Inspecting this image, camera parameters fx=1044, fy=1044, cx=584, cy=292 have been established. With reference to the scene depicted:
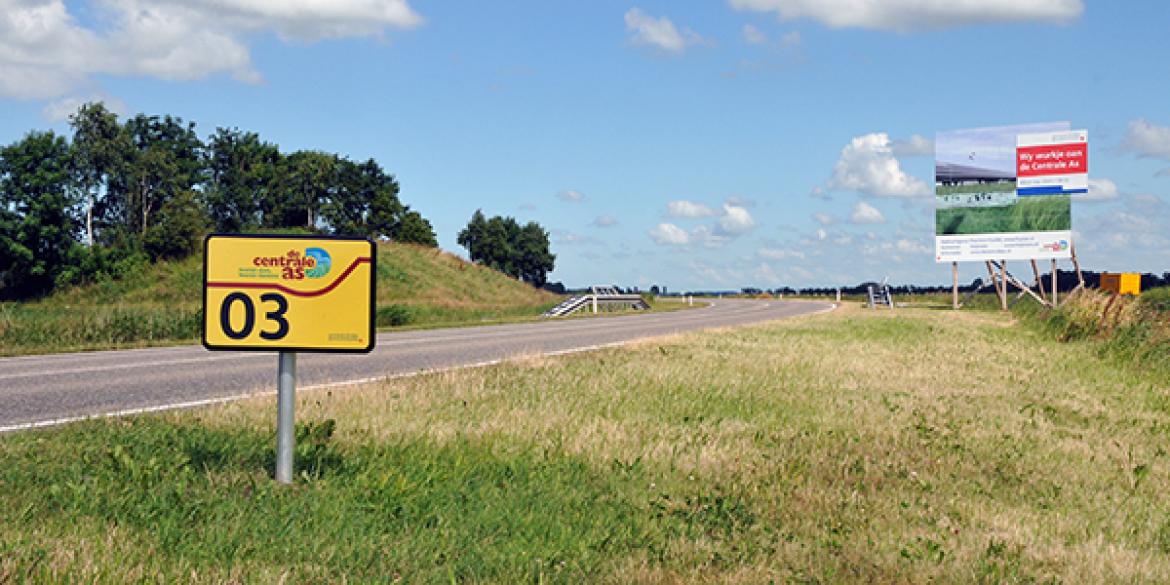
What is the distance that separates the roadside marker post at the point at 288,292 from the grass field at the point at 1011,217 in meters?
43.8

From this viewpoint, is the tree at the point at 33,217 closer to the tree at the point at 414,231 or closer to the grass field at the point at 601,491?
the tree at the point at 414,231

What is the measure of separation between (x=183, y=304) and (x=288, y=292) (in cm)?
4154

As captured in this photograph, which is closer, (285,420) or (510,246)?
(285,420)

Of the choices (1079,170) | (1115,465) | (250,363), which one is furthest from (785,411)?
(1079,170)

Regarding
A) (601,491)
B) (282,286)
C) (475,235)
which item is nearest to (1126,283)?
(601,491)

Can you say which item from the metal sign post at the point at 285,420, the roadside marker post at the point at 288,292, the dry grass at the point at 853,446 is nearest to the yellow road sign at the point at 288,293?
the roadside marker post at the point at 288,292

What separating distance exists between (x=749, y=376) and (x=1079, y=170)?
35.9m

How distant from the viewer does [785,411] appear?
9.86 m

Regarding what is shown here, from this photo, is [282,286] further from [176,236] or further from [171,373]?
[176,236]

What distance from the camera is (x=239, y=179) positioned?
89188 millimetres

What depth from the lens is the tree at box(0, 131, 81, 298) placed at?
63031mm

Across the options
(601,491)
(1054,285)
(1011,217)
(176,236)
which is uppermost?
(1011,217)

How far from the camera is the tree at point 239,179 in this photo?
86.4 meters

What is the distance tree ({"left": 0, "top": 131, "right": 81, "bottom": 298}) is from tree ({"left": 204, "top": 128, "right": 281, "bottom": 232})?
1536 cm
